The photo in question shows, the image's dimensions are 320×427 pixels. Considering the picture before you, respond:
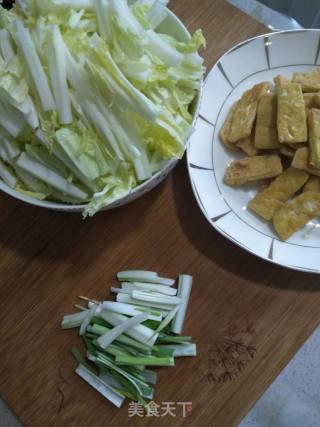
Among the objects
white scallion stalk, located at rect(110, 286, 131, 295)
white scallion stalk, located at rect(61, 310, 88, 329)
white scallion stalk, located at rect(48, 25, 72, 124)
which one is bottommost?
white scallion stalk, located at rect(61, 310, 88, 329)

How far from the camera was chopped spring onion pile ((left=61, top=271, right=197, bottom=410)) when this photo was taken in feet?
3.42

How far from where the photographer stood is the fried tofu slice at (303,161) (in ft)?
3.52

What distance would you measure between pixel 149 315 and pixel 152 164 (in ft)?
1.24

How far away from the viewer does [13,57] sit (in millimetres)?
900

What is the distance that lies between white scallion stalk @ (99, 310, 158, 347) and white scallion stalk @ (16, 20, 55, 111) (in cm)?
52

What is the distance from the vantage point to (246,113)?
113cm

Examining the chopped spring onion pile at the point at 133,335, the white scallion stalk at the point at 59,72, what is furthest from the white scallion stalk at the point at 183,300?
the white scallion stalk at the point at 59,72

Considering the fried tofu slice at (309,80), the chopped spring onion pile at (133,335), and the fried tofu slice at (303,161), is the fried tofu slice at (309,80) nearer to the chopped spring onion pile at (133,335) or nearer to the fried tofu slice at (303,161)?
the fried tofu slice at (303,161)

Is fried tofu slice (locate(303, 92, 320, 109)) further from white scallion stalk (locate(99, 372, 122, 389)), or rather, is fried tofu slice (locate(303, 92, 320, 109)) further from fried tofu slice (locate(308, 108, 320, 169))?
white scallion stalk (locate(99, 372, 122, 389))

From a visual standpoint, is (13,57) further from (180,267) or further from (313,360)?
(313,360)

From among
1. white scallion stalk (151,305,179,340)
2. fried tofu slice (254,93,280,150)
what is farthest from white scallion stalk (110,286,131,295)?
fried tofu slice (254,93,280,150)

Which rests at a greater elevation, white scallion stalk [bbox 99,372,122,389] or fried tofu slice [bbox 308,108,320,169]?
fried tofu slice [bbox 308,108,320,169]

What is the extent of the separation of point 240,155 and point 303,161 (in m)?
0.17

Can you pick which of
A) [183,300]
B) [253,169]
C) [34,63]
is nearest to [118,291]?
[183,300]
